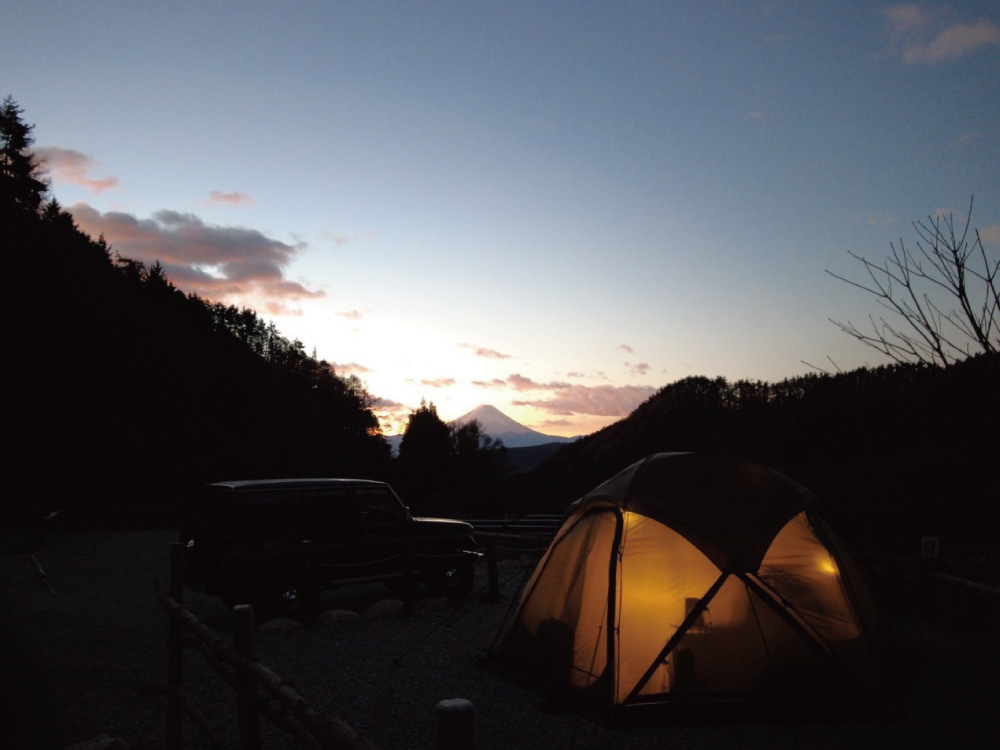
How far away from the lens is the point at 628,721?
6.18 metres

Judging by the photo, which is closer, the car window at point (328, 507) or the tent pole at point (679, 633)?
the tent pole at point (679, 633)

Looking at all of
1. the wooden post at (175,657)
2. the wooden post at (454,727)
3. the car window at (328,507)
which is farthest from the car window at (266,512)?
the wooden post at (454,727)

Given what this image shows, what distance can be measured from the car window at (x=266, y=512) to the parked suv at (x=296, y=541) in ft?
0.05

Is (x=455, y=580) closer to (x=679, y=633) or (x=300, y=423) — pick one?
(x=679, y=633)

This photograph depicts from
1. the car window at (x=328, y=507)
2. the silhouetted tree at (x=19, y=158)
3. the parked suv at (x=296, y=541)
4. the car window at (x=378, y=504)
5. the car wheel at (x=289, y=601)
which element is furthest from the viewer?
the silhouetted tree at (x=19, y=158)

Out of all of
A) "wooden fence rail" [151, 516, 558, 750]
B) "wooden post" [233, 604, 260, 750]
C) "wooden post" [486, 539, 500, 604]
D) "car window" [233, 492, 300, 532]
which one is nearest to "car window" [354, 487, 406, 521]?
"car window" [233, 492, 300, 532]

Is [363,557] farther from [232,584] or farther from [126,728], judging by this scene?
[126,728]

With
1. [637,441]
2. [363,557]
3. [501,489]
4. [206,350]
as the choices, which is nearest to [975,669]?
[363,557]

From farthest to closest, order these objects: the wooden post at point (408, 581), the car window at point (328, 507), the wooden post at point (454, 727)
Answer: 1. the wooden post at point (408, 581)
2. the car window at point (328, 507)
3. the wooden post at point (454, 727)

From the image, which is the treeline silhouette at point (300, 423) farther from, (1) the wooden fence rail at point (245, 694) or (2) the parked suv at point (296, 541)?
(2) the parked suv at point (296, 541)

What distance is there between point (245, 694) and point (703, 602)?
4245 mm

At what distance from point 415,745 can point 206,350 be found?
47.3 metres

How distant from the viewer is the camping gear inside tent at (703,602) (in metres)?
6.53

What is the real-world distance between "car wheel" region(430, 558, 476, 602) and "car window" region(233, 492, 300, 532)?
3.05 m
